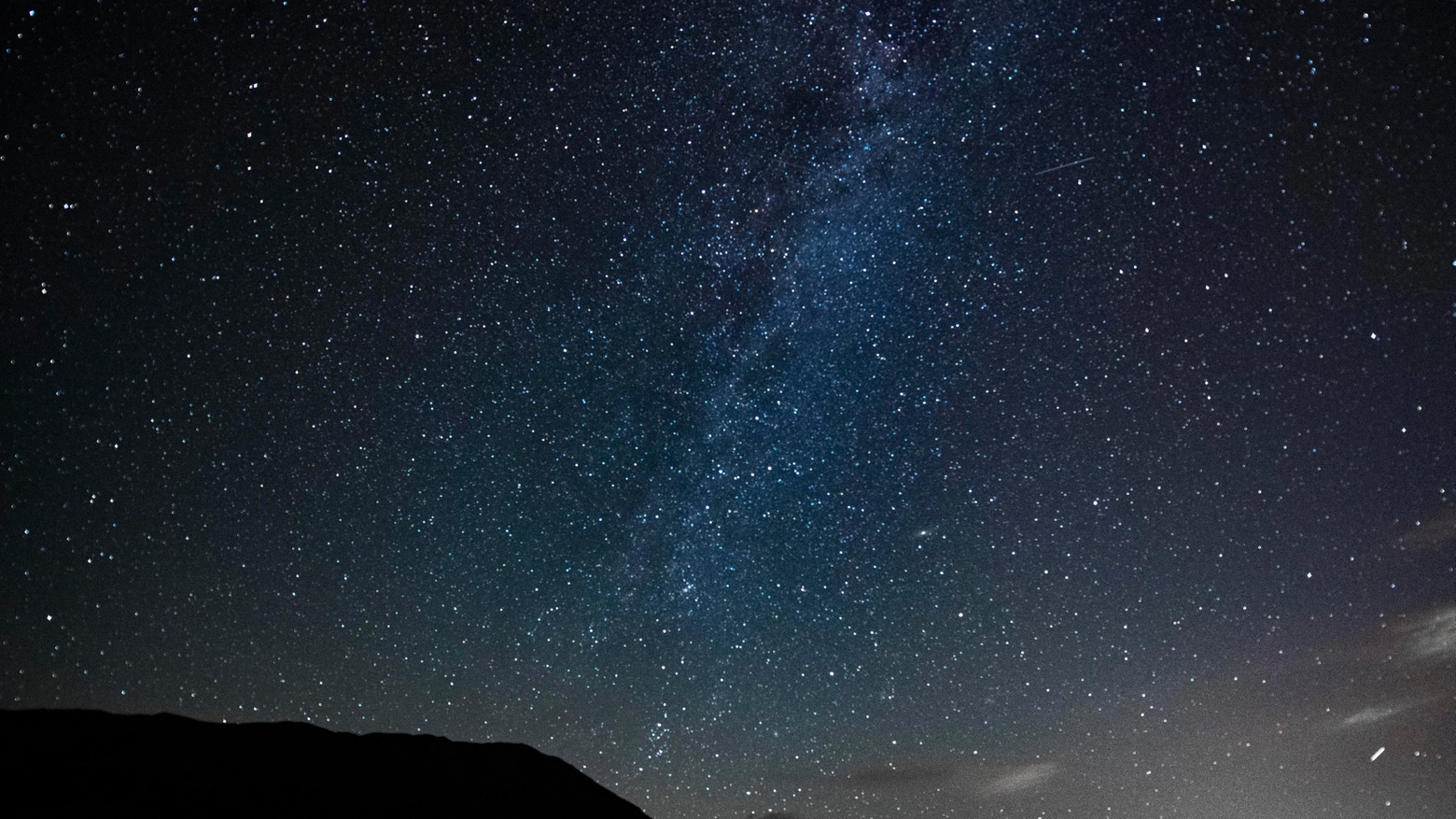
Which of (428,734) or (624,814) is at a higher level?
(428,734)

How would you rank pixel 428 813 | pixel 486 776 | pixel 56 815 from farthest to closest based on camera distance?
pixel 486 776 < pixel 428 813 < pixel 56 815

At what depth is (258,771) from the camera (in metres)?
5.95

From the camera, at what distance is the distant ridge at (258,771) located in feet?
16.7

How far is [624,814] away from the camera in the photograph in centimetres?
818

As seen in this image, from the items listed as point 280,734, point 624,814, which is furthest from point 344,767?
point 624,814

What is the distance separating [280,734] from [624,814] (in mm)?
3606

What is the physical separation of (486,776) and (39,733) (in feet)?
12.0

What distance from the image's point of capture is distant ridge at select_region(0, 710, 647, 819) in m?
5.08

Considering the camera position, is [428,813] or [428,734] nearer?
[428,813]

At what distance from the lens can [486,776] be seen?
7641mm

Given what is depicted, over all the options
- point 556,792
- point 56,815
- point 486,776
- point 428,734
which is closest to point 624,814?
point 556,792

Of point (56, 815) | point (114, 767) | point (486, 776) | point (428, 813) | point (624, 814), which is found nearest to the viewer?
point (56, 815)

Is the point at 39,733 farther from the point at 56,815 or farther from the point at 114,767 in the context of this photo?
the point at 56,815

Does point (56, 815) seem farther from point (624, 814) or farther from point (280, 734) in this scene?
point (624, 814)
